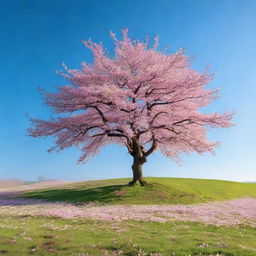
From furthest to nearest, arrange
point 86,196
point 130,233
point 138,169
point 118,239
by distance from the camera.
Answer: point 138,169, point 86,196, point 130,233, point 118,239

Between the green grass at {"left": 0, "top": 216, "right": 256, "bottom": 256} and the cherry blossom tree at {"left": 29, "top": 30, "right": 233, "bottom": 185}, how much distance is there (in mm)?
18837

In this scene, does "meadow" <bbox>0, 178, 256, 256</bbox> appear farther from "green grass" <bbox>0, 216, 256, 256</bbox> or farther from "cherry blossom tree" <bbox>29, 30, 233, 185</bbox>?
"cherry blossom tree" <bbox>29, 30, 233, 185</bbox>

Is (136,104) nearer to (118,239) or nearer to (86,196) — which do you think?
(86,196)

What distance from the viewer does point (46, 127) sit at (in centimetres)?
3978

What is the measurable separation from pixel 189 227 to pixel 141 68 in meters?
25.2

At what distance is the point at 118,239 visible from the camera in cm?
1499

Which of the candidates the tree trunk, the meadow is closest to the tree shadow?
the meadow

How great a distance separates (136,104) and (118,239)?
81.2ft

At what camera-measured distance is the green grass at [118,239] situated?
1323cm

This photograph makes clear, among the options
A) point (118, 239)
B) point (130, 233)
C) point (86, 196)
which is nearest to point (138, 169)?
point (86, 196)

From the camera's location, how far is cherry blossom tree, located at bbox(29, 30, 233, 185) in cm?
3750

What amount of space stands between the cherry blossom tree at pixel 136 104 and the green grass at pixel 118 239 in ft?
61.8

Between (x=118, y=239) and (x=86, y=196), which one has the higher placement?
(x=86, y=196)

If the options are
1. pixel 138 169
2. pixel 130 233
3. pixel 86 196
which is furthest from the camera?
pixel 138 169
